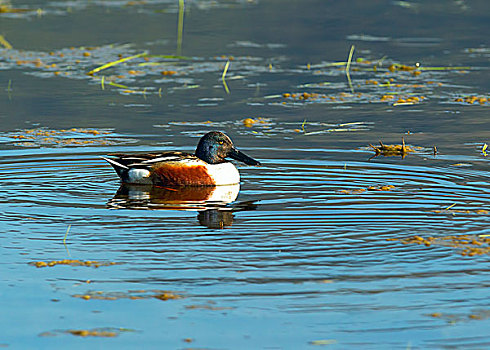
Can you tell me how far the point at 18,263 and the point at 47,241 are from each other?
2.24ft

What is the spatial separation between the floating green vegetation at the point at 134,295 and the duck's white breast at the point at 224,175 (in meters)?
4.21

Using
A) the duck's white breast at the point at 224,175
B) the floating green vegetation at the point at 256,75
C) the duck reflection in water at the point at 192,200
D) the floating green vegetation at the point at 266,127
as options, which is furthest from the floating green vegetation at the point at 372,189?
the floating green vegetation at the point at 256,75

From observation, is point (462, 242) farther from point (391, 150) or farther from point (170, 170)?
point (391, 150)

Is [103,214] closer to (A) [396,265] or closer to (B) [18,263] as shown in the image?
(B) [18,263]

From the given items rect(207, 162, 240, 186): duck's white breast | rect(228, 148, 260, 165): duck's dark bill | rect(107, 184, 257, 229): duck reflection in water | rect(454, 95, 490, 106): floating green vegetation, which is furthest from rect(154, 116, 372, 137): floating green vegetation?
rect(107, 184, 257, 229): duck reflection in water

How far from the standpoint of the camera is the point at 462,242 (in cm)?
775

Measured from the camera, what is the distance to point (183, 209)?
9469mm

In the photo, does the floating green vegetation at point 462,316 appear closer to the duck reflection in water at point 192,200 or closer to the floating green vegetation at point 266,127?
the duck reflection in water at point 192,200

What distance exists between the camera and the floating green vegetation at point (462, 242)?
748 cm

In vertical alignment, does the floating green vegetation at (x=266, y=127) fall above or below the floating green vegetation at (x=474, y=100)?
below

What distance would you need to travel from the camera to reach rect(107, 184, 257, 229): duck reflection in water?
9139 millimetres

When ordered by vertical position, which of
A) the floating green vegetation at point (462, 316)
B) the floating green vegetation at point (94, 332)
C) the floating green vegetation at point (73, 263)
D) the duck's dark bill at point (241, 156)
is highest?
the duck's dark bill at point (241, 156)

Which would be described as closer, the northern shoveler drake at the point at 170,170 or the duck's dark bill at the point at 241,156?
the northern shoveler drake at the point at 170,170

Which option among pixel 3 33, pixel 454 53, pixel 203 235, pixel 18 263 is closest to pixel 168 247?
pixel 203 235
